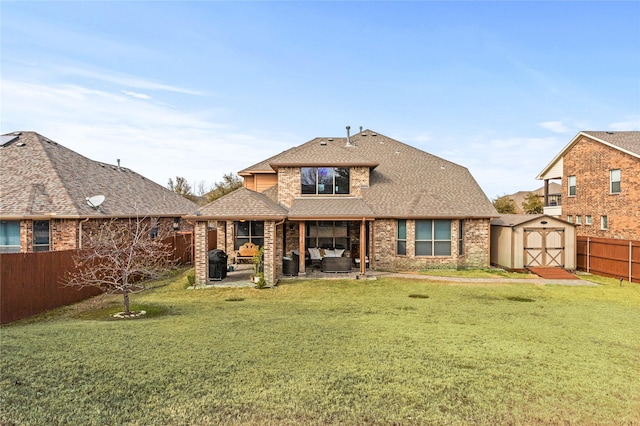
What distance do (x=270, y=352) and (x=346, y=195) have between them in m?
12.7

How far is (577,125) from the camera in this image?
81.4 ft

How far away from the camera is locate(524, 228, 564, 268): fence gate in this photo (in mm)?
16859

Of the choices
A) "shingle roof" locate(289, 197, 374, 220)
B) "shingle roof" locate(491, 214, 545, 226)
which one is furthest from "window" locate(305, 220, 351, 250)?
"shingle roof" locate(491, 214, 545, 226)

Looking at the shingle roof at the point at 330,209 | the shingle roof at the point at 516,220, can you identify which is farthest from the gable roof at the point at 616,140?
the shingle roof at the point at 330,209

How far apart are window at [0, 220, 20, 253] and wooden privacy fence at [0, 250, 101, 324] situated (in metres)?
5.00

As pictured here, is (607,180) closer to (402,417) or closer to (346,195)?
(346,195)

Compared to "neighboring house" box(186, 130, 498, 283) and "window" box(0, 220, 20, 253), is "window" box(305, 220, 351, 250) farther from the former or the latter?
"window" box(0, 220, 20, 253)

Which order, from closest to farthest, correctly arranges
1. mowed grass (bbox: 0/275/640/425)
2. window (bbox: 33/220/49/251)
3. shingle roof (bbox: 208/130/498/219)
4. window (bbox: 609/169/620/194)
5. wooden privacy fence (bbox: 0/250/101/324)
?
1. mowed grass (bbox: 0/275/640/425)
2. wooden privacy fence (bbox: 0/250/101/324)
3. window (bbox: 33/220/49/251)
4. shingle roof (bbox: 208/130/498/219)
5. window (bbox: 609/169/620/194)

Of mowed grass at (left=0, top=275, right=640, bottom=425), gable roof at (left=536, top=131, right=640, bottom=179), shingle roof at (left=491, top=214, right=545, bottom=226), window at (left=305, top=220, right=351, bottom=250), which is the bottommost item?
mowed grass at (left=0, top=275, right=640, bottom=425)

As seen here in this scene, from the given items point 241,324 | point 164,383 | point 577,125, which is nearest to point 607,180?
point 577,125

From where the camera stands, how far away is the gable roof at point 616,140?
1931 centimetres

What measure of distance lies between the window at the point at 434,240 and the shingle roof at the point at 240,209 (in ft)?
24.2

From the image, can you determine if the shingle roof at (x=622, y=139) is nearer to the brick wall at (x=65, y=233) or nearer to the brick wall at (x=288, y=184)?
the brick wall at (x=288, y=184)

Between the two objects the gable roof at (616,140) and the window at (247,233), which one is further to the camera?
the gable roof at (616,140)
